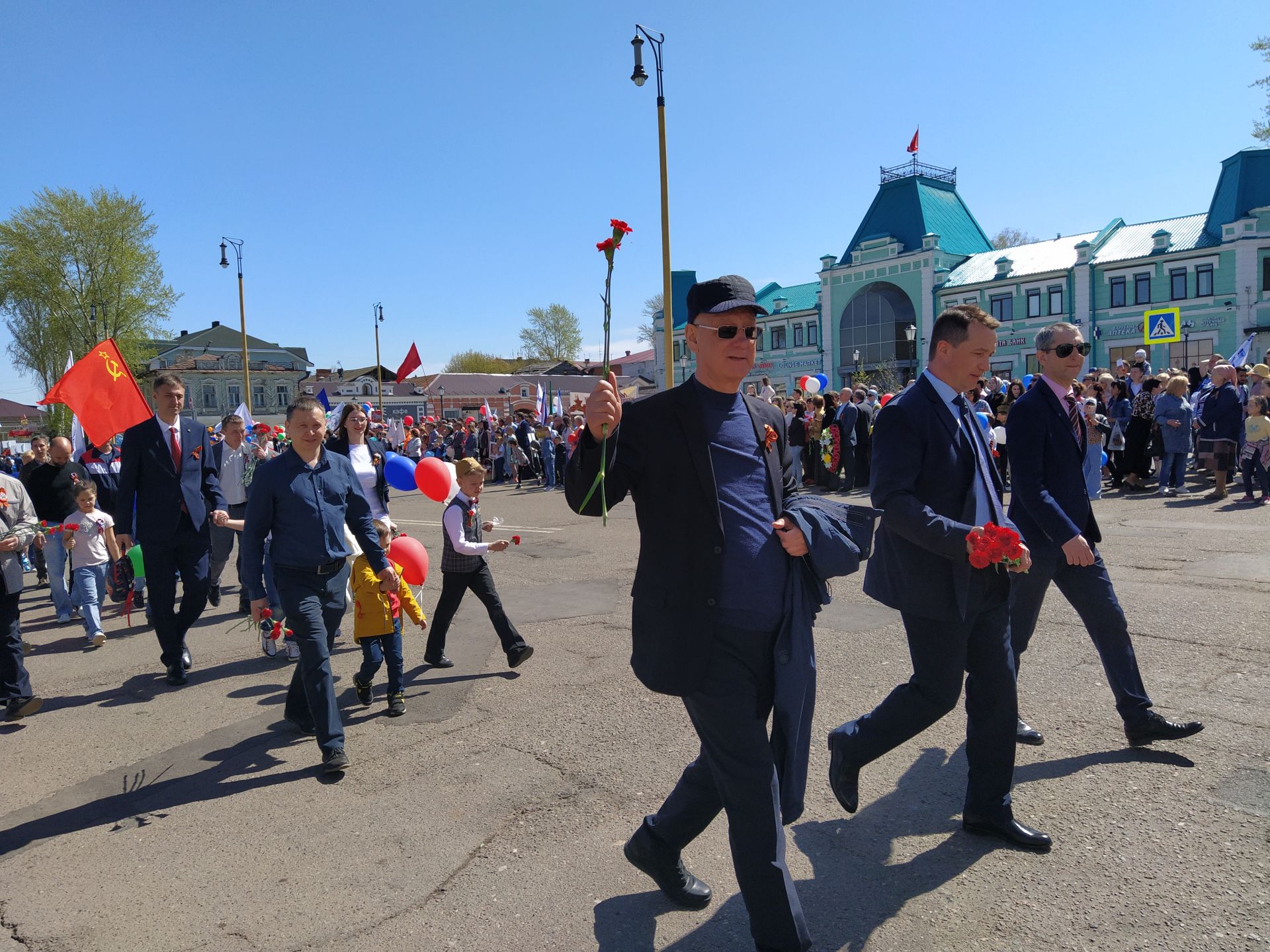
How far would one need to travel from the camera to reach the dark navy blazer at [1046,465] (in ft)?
12.9

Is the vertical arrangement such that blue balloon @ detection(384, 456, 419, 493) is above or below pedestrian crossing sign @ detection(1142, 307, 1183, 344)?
below

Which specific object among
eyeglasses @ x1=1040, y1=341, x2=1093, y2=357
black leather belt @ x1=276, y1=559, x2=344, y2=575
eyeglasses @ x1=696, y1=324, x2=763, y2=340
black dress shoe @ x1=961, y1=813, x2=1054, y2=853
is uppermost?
eyeglasses @ x1=1040, y1=341, x2=1093, y2=357

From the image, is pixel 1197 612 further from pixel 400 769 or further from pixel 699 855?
pixel 400 769

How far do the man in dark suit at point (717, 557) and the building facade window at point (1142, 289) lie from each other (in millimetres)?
45460

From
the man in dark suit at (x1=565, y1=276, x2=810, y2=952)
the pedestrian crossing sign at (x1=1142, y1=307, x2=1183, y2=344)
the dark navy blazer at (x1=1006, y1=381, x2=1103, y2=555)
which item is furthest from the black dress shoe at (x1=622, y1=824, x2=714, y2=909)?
the pedestrian crossing sign at (x1=1142, y1=307, x2=1183, y2=344)

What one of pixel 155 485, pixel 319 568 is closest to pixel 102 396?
pixel 155 485

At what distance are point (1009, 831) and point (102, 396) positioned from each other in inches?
264

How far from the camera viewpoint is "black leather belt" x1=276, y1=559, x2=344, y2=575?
4605 mm

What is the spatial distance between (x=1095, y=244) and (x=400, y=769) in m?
47.5

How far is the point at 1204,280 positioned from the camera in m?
38.6

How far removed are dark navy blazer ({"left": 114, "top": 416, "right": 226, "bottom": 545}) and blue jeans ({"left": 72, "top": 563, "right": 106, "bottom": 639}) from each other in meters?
2.00

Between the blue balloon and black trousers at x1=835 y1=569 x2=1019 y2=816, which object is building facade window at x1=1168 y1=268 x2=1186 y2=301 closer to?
the blue balloon

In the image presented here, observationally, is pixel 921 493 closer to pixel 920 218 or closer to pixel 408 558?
pixel 408 558

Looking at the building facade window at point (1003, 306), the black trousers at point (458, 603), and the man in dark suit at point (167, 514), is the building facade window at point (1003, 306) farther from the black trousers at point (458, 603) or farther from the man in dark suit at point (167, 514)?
the man in dark suit at point (167, 514)
